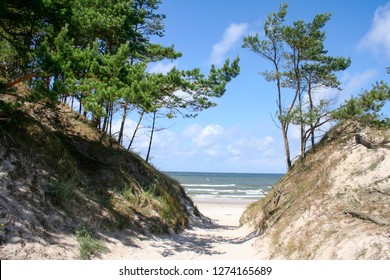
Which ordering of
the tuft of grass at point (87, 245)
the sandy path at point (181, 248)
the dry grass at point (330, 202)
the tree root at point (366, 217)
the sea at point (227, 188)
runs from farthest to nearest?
1. the sea at point (227, 188)
2. the sandy path at point (181, 248)
3. the tuft of grass at point (87, 245)
4. the dry grass at point (330, 202)
5. the tree root at point (366, 217)

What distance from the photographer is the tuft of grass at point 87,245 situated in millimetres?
7626

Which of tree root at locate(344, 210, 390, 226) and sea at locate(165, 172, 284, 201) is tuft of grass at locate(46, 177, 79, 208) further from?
sea at locate(165, 172, 284, 201)

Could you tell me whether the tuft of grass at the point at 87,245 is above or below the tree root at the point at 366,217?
below

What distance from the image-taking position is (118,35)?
15680 mm

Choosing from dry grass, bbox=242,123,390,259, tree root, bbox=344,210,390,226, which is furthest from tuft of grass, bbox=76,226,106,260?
tree root, bbox=344,210,390,226

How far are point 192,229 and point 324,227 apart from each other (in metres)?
7.20

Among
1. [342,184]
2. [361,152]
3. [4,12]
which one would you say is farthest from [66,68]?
[361,152]

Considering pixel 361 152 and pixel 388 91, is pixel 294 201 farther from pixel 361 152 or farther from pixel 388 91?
pixel 388 91

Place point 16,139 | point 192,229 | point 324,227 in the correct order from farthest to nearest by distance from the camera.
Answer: point 192,229
point 16,139
point 324,227

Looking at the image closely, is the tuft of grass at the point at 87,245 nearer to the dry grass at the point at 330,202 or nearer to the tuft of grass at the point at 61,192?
the tuft of grass at the point at 61,192

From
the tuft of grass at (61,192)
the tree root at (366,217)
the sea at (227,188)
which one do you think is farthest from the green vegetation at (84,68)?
the sea at (227,188)

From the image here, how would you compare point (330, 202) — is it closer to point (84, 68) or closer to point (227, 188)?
point (84, 68)

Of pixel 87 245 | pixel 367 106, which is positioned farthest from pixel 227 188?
pixel 87 245

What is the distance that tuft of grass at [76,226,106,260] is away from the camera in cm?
763
